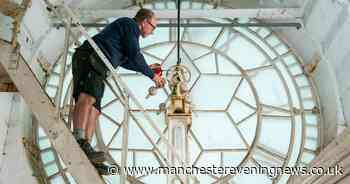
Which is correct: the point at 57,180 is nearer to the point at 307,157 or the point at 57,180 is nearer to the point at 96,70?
the point at 96,70

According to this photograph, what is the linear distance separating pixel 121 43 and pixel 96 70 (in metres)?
0.22

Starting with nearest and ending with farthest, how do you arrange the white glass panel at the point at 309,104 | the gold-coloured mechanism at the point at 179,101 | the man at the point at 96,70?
the man at the point at 96,70 → the gold-coloured mechanism at the point at 179,101 → the white glass panel at the point at 309,104

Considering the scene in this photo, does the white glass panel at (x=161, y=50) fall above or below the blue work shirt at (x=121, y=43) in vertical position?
above

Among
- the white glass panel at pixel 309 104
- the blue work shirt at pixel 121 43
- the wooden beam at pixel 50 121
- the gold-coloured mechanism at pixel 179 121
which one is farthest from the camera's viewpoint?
the white glass panel at pixel 309 104

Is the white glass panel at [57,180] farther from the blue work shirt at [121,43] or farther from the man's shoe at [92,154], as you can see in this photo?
the man's shoe at [92,154]

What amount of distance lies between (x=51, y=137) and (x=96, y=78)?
35 centimetres

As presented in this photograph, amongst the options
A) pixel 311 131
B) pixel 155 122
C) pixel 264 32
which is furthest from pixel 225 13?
pixel 311 131

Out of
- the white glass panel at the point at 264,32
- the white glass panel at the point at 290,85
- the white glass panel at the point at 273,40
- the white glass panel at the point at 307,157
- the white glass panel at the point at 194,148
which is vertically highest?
the white glass panel at the point at 264,32

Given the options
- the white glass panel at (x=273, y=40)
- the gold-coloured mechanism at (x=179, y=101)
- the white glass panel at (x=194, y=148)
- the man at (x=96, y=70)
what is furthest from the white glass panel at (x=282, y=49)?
the man at (x=96, y=70)

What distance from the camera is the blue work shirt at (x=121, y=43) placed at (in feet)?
6.88

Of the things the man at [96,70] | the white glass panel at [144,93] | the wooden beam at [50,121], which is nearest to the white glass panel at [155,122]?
the white glass panel at [144,93]

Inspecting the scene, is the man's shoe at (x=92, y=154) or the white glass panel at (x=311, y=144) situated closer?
the man's shoe at (x=92, y=154)

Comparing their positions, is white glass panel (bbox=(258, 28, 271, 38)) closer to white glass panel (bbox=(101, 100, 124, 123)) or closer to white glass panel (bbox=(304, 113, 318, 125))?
white glass panel (bbox=(304, 113, 318, 125))

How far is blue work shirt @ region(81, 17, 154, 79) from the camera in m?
2.10
